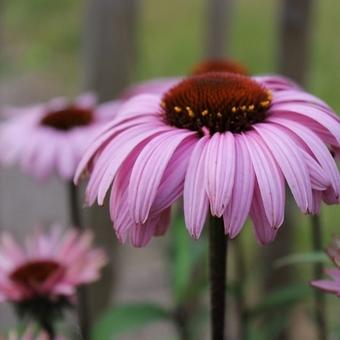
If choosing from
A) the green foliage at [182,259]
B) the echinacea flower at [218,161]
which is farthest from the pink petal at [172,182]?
the green foliage at [182,259]

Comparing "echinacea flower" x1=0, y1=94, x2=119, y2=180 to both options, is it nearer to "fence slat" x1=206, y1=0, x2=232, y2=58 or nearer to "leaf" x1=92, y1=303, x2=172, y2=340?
"leaf" x1=92, y1=303, x2=172, y2=340

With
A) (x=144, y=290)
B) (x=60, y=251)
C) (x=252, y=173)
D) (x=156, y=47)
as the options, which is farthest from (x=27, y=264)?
(x=156, y=47)

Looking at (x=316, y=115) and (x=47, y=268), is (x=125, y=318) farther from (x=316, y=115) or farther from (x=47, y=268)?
(x=316, y=115)

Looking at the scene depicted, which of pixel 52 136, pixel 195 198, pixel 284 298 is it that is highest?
pixel 195 198

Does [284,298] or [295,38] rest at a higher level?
[295,38]

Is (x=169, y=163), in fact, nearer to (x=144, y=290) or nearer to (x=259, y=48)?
(x=144, y=290)

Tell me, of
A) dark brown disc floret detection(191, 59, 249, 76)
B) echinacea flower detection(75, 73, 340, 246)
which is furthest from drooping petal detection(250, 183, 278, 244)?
dark brown disc floret detection(191, 59, 249, 76)

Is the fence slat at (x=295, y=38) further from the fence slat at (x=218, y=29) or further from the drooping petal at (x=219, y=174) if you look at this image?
the drooping petal at (x=219, y=174)

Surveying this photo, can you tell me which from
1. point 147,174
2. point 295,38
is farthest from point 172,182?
point 295,38
